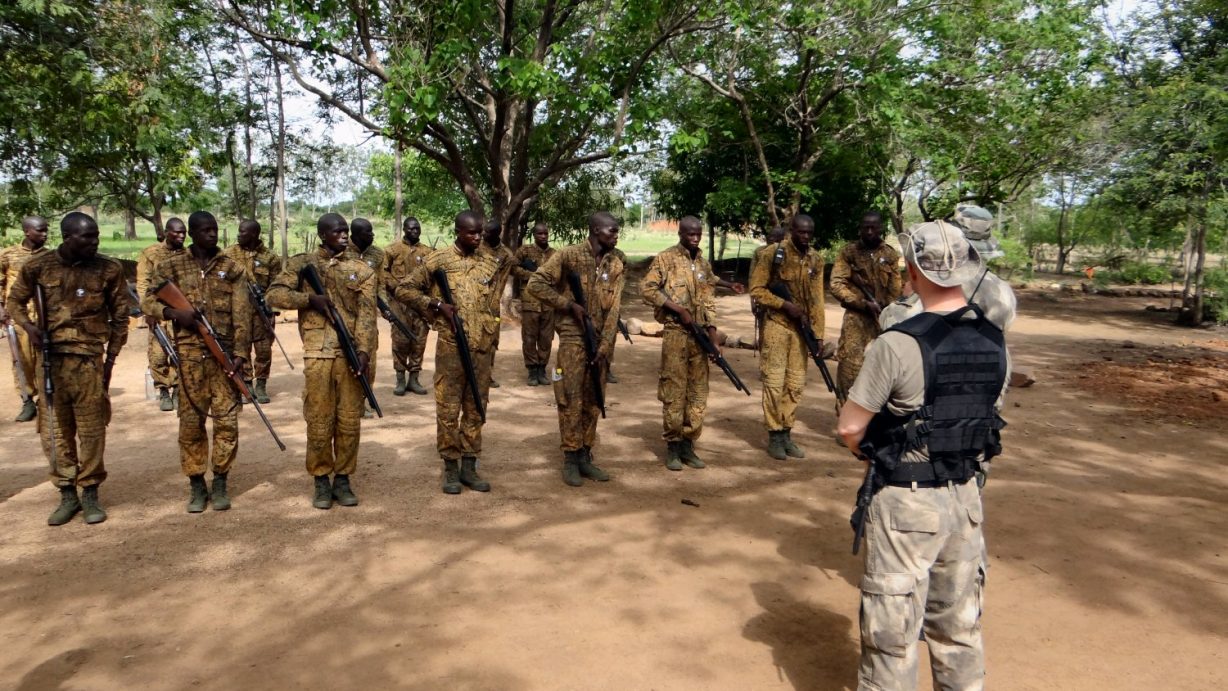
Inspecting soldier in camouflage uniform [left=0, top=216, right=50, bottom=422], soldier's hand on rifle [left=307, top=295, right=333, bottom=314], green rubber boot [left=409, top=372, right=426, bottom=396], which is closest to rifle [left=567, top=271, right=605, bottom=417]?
soldier's hand on rifle [left=307, top=295, right=333, bottom=314]

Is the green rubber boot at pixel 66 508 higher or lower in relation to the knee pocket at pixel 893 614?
lower

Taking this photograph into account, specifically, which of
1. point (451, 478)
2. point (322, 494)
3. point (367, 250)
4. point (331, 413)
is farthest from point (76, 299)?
point (367, 250)

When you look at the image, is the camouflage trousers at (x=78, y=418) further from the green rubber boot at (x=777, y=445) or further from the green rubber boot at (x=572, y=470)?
the green rubber boot at (x=777, y=445)

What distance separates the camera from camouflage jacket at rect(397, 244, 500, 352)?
17.9 feet

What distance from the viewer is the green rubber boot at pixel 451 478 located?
18.5 ft

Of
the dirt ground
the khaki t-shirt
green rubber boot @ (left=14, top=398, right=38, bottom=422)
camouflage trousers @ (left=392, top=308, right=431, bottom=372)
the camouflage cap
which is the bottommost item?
the dirt ground

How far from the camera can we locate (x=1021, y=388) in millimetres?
9391

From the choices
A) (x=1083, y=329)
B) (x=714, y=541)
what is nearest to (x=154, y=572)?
(x=714, y=541)

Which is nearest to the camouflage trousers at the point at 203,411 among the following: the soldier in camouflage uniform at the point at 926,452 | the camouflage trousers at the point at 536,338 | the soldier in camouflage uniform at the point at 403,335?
the soldier in camouflage uniform at the point at 403,335

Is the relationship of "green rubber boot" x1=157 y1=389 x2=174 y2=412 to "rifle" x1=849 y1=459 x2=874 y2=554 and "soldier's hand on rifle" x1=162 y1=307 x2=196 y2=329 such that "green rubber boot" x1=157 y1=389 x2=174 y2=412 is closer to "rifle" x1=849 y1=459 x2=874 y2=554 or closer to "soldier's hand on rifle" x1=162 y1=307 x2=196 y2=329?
"soldier's hand on rifle" x1=162 y1=307 x2=196 y2=329

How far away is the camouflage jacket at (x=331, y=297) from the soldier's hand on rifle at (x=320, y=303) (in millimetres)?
25

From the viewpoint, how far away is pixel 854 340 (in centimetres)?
681

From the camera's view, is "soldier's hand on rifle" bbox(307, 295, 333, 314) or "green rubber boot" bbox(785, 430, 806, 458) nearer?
"soldier's hand on rifle" bbox(307, 295, 333, 314)

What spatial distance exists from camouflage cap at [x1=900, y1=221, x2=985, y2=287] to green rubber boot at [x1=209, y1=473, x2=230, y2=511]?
4.64 metres
